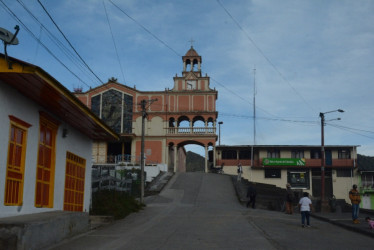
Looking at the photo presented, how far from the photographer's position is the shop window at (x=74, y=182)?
14.8m

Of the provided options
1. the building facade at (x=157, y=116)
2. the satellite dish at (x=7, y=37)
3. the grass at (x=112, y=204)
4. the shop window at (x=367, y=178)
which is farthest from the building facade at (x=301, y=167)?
the satellite dish at (x=7, y=37)

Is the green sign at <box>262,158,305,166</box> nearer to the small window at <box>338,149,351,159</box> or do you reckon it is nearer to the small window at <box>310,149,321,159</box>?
the small window at <box>310,149,321,159</box>

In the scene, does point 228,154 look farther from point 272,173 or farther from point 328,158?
point 328,158

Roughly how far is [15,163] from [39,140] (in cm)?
155

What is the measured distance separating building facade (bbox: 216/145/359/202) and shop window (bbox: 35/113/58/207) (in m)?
41.0

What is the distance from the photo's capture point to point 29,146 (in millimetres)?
11516

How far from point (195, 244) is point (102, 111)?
39.2 metres

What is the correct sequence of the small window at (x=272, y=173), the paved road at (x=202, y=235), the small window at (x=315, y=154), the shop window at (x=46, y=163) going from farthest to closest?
1. the small window at (x=315, y=154)
2. the small window at (x=272, y=173)
3. the shop window at (x=46, y=163)
4. the paved road at (x=202, y=235)

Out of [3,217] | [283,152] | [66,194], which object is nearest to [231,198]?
[66,194]

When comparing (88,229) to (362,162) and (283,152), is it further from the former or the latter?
(362,162)

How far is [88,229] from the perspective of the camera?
1379 cm

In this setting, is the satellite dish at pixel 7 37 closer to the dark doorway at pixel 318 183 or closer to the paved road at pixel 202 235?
the paved road at pixel 202 235

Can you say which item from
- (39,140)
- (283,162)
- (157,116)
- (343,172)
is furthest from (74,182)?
(343,172)

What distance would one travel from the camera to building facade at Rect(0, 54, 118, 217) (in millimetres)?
9945
